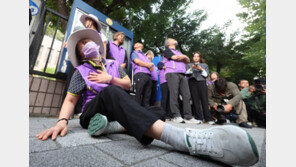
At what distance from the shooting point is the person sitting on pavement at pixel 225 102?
11.2 feet

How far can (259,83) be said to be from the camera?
12.9 feet

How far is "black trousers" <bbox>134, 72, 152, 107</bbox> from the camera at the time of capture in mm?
3050

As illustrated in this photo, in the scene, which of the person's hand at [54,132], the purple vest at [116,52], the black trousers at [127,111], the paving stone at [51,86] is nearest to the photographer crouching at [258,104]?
the purple vest at [116,52]

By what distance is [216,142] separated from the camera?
0.78 metres

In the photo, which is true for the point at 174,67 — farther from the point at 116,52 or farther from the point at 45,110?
the point at 45,110

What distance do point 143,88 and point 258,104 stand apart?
3525 mm

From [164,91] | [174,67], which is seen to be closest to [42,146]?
[174,67]

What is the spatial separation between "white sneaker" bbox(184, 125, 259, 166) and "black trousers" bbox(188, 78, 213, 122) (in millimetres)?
2641

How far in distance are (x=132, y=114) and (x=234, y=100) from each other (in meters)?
3.44

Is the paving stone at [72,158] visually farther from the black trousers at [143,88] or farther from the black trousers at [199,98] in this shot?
the black trousers at [199,98]

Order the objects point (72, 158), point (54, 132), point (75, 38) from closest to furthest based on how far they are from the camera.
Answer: point (72, 158)
point (54, 132)
point (75, 38)

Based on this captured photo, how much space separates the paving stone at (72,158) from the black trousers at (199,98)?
295 centimetres

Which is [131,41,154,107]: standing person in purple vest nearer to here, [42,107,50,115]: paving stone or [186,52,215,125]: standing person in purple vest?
[186,52,215,125]: standing person in purple vest

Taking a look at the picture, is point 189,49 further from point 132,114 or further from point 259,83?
point 132,114
